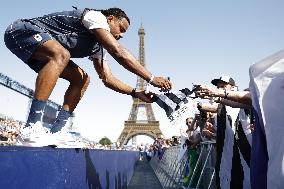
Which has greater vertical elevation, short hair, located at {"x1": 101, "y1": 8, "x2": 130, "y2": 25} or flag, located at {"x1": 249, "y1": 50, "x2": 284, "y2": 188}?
short hair, located at {"x1": 101, "y1": 8, "x2": 130, "y2": 25}

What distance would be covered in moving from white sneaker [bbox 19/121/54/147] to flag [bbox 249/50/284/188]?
1.67 meters

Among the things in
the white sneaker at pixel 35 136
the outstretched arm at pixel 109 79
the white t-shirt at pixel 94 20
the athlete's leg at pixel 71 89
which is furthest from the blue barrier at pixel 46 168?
the white t-shirt at pixel 94 20

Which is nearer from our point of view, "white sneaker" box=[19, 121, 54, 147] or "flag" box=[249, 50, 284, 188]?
"flag" box=[249, 50, 284, 188]

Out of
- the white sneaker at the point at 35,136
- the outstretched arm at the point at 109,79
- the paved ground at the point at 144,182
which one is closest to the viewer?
the white sneaker at the point at 35,136

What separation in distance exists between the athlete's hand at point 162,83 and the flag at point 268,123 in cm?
136

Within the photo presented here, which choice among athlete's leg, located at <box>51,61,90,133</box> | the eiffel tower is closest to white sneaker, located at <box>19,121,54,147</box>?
athlete's leg, located at <box>51,61,90,133</box>

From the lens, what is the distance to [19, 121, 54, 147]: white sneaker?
2.88m

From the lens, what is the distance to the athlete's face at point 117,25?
3457 millimetres

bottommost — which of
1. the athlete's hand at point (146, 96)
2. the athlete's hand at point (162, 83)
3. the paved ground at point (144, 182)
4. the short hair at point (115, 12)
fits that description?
the paved ground at point (144, 182)

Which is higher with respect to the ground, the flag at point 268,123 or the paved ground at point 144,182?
the flag at point 268,123

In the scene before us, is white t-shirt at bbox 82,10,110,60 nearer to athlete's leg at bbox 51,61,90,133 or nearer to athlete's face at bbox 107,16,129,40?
athlete's face at bbox 107,16,129,40

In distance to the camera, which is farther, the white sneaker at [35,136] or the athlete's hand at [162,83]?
the athlete's hand at [162,83]

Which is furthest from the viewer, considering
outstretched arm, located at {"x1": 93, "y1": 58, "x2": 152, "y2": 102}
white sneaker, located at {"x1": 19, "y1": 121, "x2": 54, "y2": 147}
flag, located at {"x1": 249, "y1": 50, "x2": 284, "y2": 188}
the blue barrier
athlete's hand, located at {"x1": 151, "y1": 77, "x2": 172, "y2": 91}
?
outstretched arm, located at {"x1": 93, "y1": 58, "x2": 152, "y2": 102}

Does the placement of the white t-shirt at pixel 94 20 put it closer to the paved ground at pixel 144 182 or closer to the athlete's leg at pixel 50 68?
the athlete's leg at pixel 50 68
